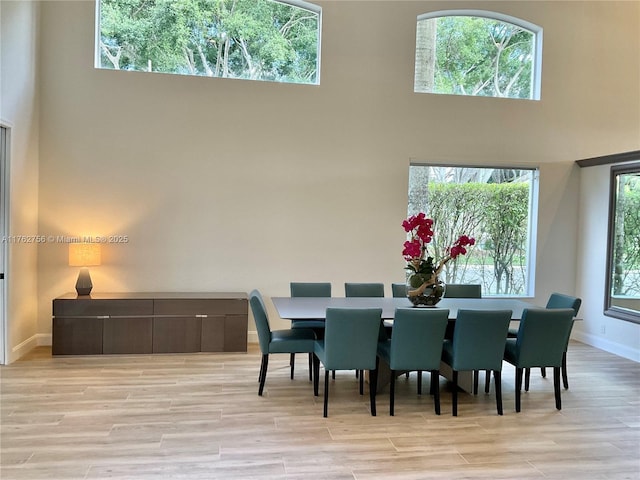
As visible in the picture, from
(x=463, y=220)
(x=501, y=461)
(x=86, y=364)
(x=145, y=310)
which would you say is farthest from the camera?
(x=463, y=220)

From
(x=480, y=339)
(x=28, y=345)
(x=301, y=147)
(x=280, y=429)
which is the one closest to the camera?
(x=280, y=429)

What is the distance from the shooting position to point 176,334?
547 cm

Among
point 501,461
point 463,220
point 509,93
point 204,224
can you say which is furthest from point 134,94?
point 501,461

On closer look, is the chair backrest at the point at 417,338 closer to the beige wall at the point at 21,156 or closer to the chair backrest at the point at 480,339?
the chair backrest at the point at 480,339

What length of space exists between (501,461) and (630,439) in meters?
1.17

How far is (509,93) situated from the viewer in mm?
6691

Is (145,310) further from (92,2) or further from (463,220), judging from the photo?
(463,220)

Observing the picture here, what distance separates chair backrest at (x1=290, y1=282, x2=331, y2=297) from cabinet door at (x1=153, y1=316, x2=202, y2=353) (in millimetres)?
1204

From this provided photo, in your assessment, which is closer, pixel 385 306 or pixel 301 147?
pixel 385 306

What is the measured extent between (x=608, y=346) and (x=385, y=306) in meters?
3.48

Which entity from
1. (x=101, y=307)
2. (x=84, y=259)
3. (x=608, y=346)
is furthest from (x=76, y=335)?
(x=608, y=346)

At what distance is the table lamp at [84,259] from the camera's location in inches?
210

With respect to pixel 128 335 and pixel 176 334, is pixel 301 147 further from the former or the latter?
pixel 128 335

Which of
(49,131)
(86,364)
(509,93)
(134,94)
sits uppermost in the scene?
(509,93)
